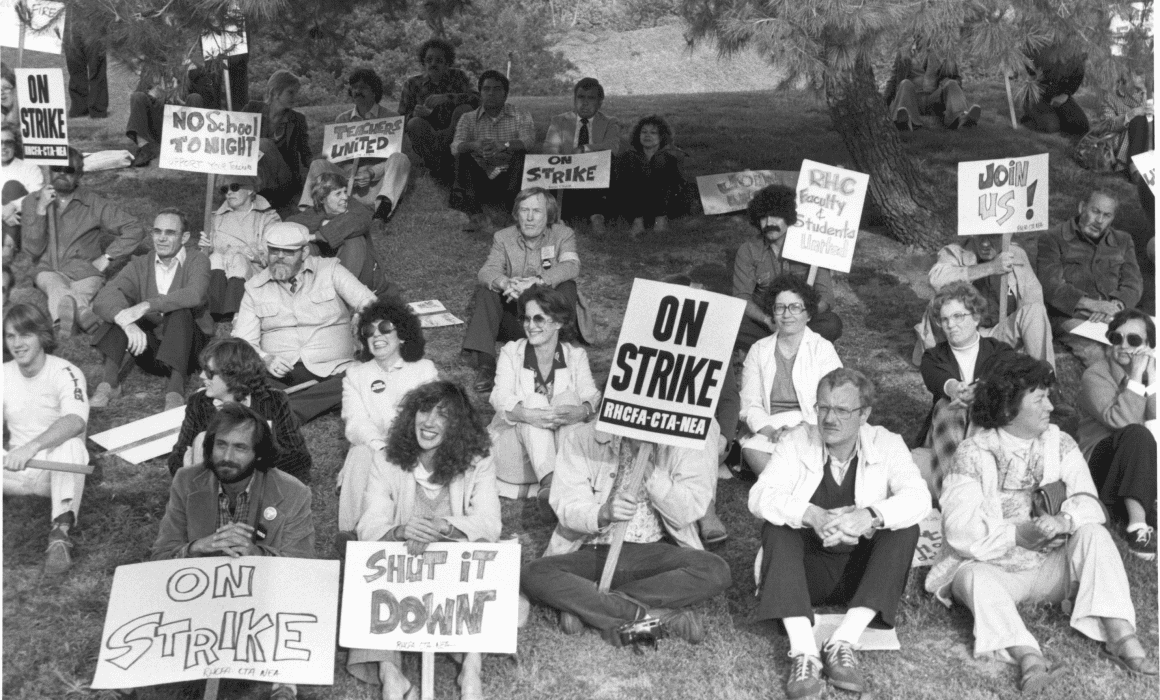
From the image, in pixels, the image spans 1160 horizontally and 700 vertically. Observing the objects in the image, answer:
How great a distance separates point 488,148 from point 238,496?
6.16m

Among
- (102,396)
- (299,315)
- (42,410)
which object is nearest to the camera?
(42,410)

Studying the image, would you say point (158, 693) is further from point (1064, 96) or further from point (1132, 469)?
point (1064, 96)

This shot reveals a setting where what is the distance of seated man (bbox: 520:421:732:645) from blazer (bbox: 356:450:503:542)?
0.34 m

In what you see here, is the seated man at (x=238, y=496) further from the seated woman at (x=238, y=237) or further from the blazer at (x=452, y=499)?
the seated woman at (x=238, y=237)

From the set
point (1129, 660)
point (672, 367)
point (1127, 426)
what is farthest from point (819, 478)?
point (1127, 426)

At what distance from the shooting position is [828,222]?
9.16m

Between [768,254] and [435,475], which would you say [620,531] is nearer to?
[435,475]

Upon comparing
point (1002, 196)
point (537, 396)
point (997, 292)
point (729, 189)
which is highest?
point (1002, 196)

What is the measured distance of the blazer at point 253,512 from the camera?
249 inches

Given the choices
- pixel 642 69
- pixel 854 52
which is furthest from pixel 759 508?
pixel 642 69

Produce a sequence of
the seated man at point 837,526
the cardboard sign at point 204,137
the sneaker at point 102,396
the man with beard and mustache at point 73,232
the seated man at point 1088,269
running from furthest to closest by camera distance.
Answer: the cardboard sign at point 204,137 → the man with beard and mustache at point 73,232 → the seated man at point 1088,269 → the sneaker at point 102,396 → the seated man at point 837,526

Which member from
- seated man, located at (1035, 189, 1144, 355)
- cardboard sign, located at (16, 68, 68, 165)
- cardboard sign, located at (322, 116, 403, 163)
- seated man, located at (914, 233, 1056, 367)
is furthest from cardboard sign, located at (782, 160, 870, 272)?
cardboard sign, located at (16, 68, 68, 165)

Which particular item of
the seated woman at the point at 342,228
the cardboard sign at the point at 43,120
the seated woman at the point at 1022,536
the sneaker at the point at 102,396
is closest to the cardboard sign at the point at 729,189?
the seated woman at the point at 342,228

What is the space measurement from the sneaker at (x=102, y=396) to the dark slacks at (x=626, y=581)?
11.3 feet
